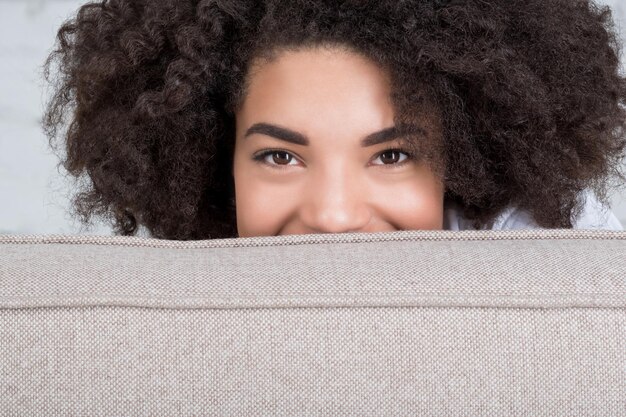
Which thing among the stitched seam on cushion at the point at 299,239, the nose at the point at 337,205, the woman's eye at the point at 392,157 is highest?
the woman's eye at the point at 392,157

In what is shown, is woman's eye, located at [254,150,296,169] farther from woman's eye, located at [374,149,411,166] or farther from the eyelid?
woman's eye, located at [374,149,411,166]

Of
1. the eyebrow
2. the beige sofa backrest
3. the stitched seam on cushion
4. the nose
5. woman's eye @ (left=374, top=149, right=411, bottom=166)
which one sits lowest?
the beige sofa backrest

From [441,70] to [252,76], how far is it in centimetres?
32

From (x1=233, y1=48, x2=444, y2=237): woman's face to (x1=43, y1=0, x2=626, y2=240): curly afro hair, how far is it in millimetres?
35

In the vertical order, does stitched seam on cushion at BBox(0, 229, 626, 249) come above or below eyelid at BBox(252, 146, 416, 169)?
below

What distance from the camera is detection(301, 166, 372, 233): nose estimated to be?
4.74ft

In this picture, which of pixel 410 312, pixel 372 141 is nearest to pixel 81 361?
pixel 410 312

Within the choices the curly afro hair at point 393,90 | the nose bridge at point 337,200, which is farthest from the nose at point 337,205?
the curly afro hair at point 393,90

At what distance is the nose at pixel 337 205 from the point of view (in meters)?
1.44

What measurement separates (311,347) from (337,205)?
0.69m

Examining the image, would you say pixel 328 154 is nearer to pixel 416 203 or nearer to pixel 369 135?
pixel 369 135

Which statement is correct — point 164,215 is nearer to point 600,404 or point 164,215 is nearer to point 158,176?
point 158,176

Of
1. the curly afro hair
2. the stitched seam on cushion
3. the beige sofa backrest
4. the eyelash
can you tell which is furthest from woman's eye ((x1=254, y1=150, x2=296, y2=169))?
the beige sofa backrest

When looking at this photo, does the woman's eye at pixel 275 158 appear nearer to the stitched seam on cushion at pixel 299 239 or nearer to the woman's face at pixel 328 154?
the woman's face at pixel 328 154
